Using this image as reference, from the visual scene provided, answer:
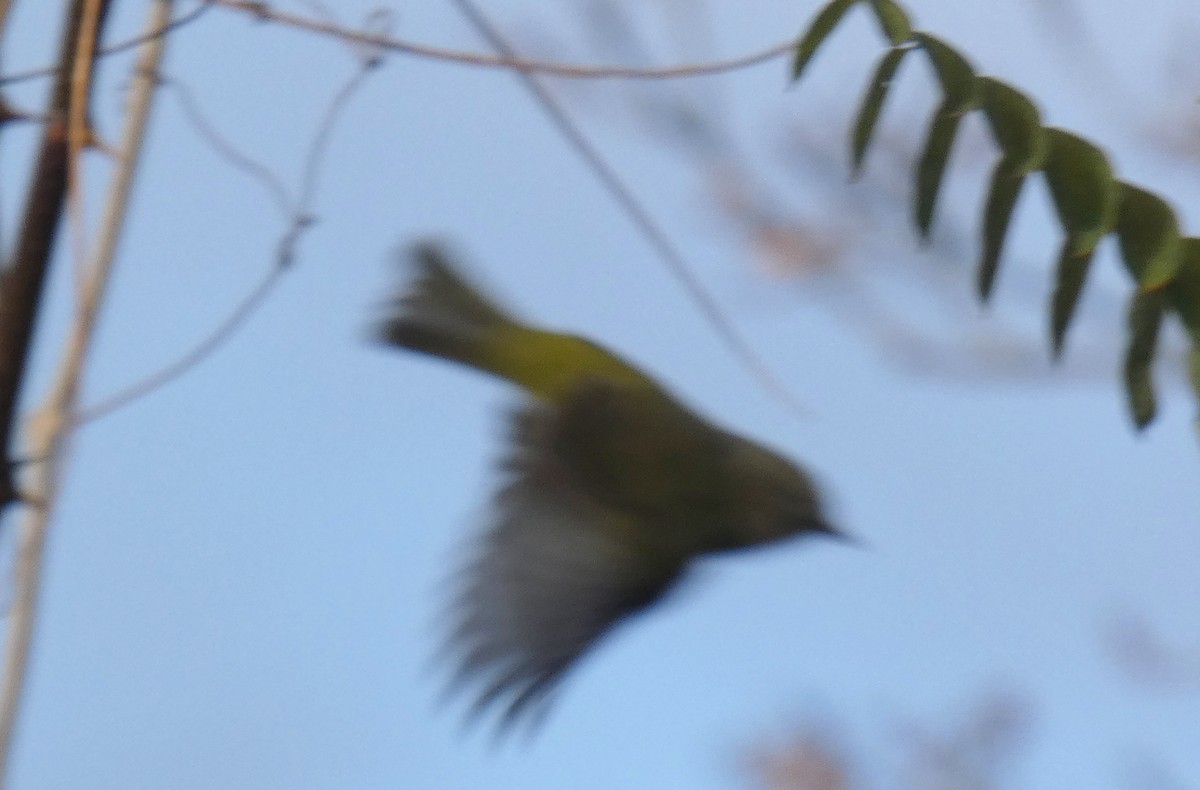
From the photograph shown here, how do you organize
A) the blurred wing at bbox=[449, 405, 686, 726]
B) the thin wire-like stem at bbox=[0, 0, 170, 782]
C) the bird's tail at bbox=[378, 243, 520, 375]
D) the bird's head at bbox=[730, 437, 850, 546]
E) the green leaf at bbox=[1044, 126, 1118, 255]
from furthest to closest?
the bird's head at bbox=[730, 437, 850, 546], the bird's tail at bbox=[378, 243, 520, 375], the blurred wing at bbox=[449, 405, 686, 726], the thin wire-like stem at bbox=[0, 0, 170, 782], the green leaf at bbox=[1044, 126, 1118, 255]

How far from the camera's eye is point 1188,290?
3.17 feet

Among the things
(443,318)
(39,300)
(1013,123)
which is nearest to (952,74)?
(1013,123)

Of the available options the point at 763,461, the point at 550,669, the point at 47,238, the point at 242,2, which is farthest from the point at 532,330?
the point at 47,238

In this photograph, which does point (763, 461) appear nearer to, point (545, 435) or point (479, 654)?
point (545, 435)

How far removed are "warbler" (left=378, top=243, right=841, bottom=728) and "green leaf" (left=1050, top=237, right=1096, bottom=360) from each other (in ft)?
2.17

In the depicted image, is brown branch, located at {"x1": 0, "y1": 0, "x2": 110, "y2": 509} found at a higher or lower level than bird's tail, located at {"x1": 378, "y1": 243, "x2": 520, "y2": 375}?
higher

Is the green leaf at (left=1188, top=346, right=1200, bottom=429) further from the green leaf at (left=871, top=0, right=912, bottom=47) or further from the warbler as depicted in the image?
the warbler

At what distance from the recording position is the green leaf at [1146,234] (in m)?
0.94

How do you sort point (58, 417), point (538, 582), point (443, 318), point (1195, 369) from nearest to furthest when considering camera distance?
point (1195, 369), point (58, 417), point (538, 582), point (443, 318)

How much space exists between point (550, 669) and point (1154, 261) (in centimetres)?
84

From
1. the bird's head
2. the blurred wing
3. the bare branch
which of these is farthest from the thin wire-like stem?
the bird's head

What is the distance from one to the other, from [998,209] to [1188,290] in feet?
0.37

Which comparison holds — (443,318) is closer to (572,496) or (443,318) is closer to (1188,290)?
(572,496)

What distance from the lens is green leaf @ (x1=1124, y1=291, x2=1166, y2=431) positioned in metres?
0.95
